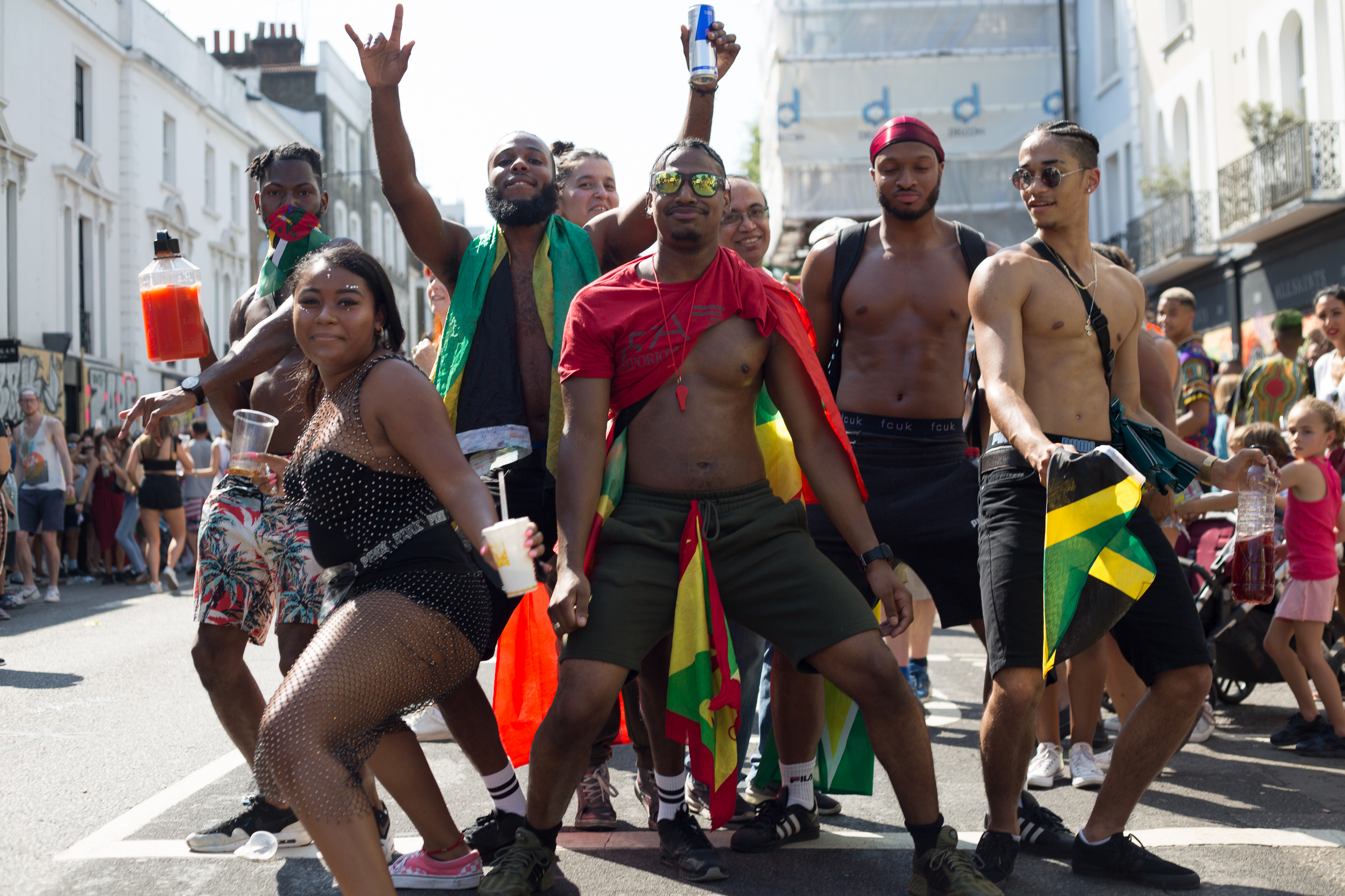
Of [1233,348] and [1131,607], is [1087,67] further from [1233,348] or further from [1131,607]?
[1131,607]

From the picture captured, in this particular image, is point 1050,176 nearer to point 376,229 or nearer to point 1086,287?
point 1086,287

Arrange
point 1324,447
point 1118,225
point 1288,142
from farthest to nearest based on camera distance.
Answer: point 1118,225, point 1288,142, point 1324,447

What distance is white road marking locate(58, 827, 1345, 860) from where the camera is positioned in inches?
169

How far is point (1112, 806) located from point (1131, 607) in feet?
1.98

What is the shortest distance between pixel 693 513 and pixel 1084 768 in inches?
90.4

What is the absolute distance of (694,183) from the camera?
13.1 feet

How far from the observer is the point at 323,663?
127 inches

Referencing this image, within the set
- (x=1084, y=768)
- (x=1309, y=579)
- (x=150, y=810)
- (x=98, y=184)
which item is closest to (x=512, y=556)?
(x=150, y=810)

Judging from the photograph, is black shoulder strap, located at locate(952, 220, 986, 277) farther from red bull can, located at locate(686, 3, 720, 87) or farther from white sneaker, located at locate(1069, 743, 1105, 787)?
white sneaker, located at locate(1069, 743, 1105, 787)

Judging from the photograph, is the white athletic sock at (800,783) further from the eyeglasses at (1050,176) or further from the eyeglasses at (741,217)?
the eyeglasses at (741,217)

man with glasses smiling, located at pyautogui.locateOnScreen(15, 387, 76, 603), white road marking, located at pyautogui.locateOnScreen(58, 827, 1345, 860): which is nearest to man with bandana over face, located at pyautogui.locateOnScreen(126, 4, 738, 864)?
white road marking, located at pyautogui.locateOnScreen(58, 827, 1345, 860)

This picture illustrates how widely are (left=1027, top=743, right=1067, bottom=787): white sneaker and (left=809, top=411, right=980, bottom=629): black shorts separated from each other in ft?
3.02

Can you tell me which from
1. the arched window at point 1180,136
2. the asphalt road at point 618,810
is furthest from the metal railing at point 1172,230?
the asphalt road at point 618,810

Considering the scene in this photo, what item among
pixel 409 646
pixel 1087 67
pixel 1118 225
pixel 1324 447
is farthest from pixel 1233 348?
pixel 409 646
